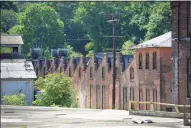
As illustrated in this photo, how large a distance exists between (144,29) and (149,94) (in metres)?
72.2

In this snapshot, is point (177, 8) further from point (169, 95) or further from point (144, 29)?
point (144, 29)

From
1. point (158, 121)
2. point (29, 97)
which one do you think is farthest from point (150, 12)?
point (158, 121)

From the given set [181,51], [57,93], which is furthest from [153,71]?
[181,51]

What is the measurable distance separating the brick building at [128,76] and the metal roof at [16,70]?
6.17 metres

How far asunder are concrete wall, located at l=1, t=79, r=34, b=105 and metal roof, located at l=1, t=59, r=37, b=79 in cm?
45

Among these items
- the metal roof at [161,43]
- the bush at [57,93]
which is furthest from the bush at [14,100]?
the metal roof at [161,43]

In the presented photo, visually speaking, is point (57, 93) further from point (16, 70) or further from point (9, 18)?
point (9, 18)

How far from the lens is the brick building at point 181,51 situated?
37688mm

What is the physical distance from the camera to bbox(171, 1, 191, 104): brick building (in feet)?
124

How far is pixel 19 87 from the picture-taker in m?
63.5

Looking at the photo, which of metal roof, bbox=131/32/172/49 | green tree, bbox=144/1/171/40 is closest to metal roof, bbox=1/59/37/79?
metal roof, bbox=131/32/172/49

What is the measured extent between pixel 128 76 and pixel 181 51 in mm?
19486

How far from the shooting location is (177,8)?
1518 inches

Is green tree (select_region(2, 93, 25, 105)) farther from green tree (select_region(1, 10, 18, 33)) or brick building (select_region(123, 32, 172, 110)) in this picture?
green tree (select_region(1, 10, 18, 33))
